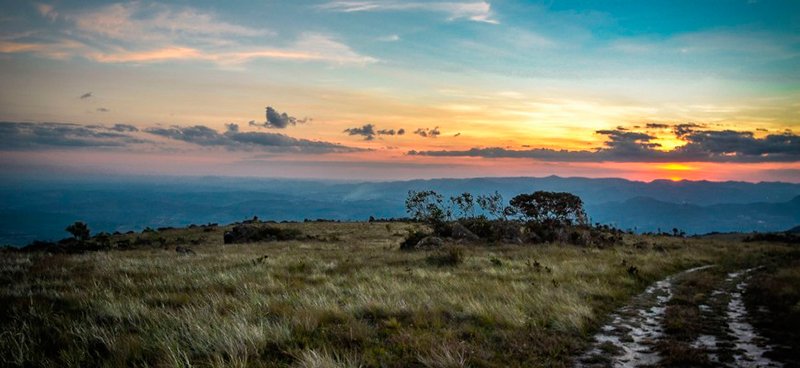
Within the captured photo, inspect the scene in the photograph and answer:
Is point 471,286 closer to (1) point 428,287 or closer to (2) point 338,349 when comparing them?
(1) point 428,287

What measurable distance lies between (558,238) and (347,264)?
79.0 feet

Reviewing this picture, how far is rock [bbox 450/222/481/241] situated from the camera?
34.5 meters

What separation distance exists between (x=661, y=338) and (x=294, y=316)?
8.29 meters

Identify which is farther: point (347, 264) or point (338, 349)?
point (347, 264)

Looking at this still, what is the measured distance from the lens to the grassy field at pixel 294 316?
6.32 meters

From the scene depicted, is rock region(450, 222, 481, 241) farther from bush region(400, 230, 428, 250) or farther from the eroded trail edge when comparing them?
the eroded trail edge

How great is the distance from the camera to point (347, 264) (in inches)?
751

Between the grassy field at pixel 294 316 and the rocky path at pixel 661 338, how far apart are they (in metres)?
0.50

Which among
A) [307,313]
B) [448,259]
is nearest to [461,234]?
[448,259]

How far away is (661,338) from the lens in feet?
28.6

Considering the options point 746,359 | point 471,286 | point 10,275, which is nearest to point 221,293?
point 471,286

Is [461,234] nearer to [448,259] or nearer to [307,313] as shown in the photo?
[448,259]

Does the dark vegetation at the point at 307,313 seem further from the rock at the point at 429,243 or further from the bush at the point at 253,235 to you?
the bush at the point at 253,235

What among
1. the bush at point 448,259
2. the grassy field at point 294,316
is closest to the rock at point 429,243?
the bush at point 448,259
